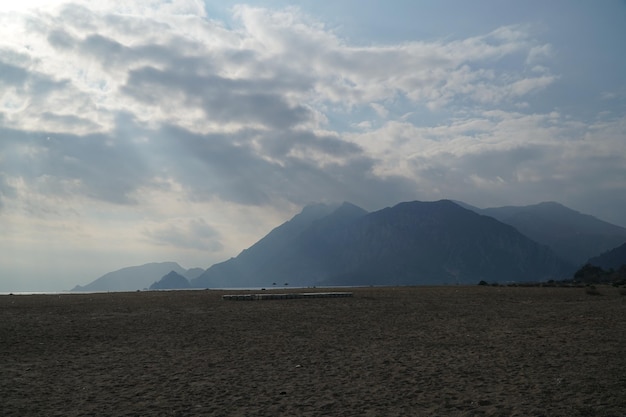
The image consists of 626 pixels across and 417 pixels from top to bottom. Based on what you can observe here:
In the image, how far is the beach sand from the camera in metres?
9.92

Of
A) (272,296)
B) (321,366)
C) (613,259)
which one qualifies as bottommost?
(321,366)

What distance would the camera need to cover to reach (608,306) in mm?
27812

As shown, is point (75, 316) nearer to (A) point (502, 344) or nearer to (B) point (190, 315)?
(B) point (190, 315)

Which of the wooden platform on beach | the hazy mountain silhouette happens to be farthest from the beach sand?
the hazy mountain silhouette

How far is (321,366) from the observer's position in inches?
539

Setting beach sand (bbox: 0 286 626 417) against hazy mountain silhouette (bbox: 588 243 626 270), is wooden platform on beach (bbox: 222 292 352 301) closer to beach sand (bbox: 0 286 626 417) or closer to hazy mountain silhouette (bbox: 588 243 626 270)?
beach sand (bbox: 0 286 626 417)

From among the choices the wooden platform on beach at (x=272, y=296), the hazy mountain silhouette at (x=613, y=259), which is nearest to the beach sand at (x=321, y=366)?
the wooden platform on beach at (x=272, y=296)

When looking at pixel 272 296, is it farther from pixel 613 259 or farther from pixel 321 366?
pixel 613 259

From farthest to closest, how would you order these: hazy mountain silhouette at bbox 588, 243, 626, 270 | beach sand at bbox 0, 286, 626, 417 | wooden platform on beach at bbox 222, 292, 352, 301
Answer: hazy mountain silhouette at bbox 588, 243, 626, 270, wooden platform on beach at bbox 222, 292, 352, 301, beach sand at bbox 0, 286, 626, 417

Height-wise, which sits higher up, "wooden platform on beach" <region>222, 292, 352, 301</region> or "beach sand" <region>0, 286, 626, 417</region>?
"wooden platform on beach" <region>222, 292, 352, 301</region>

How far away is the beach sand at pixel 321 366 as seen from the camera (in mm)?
9922

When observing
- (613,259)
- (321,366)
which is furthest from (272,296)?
(613,259)

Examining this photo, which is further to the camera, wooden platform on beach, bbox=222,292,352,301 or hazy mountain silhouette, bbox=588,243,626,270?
hazy mountain silhouette, bbox=588,243,626,270

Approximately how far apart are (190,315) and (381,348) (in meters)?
14.4
